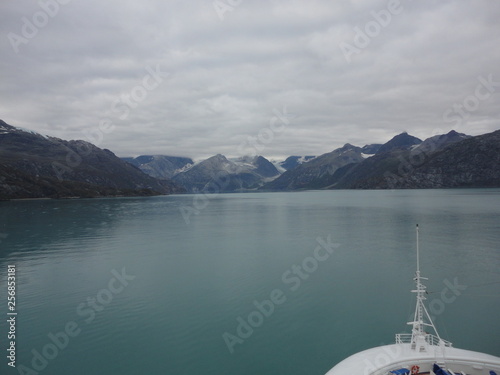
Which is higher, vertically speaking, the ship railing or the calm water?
the ship railing

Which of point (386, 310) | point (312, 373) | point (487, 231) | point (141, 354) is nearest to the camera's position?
point (312, 373)

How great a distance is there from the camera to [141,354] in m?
31.0

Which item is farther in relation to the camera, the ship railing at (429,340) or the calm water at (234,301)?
the calm water at (234,301)

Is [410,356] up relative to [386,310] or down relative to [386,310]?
up

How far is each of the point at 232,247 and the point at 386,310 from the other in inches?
1967

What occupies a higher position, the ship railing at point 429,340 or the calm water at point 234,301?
the ship railing at point 429,340

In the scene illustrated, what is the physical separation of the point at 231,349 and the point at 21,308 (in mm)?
31300

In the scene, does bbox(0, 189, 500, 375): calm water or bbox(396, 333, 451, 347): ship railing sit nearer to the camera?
bbox(396, 333, 451, 347): ship railing

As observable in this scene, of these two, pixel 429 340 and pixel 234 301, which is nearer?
pixel 429 340

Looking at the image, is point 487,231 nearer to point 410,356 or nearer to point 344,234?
point 344,234

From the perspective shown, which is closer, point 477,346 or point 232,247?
point 477,346

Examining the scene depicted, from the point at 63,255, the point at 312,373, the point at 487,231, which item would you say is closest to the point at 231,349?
the point at 312,373

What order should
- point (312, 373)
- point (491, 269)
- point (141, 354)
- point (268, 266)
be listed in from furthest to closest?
point (268, 266)
point (491, 269)
point (141, 354)
point (312, 373)

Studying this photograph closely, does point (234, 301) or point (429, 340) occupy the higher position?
point (429, 340)
